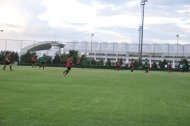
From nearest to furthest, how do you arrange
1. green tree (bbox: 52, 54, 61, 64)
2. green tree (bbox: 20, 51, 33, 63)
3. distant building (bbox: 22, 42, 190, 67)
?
green tree (bbox: 20, 51, 33, 63) → green tree (bbox: 52, 54, 61, 64) → distant building (bbox: 22, 42, 190, 67)

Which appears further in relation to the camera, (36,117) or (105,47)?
(105,47)

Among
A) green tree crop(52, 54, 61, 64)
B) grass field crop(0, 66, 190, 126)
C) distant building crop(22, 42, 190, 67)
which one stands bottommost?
grass field crop(0, 66, 190, 126)

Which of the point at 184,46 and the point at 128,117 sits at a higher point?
the point at 184,46

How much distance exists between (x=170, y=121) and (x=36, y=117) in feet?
11.2

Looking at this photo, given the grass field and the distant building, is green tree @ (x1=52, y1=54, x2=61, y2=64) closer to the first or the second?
the distant building

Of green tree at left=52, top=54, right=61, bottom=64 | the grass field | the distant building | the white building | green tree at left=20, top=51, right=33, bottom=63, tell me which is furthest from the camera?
the white building

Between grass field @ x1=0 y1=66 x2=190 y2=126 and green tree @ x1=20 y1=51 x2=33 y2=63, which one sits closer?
grass field @ x1=0 y1=66 x2=190 y2=126

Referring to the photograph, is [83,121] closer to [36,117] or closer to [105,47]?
[36,117]

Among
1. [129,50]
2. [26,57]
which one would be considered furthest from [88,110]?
[129,50]

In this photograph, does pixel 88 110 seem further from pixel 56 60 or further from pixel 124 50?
pixel 124 50

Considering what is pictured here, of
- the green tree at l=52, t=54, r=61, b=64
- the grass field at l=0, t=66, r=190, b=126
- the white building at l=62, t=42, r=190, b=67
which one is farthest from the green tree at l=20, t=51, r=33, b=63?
the grass field at l=0, t=66, r=190, b=126

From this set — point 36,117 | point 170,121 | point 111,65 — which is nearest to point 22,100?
point 36,117

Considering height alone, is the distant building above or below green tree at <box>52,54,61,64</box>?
above

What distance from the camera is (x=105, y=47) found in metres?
104
